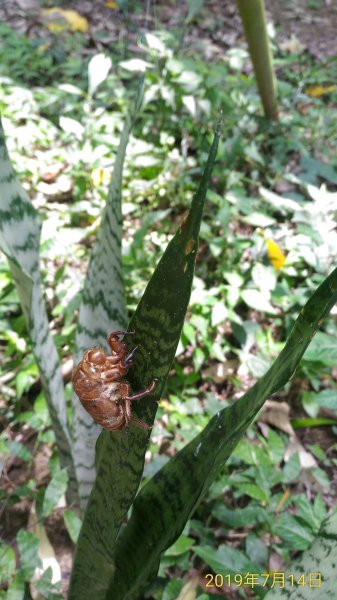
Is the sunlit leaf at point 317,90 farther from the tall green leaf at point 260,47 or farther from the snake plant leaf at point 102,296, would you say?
the snake plant leaf at point 102,296

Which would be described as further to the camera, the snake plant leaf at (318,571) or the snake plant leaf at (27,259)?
the snake plant leaf at (27,259)

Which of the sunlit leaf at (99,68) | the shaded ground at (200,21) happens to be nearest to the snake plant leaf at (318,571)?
the sunlit leaf at (99,68)

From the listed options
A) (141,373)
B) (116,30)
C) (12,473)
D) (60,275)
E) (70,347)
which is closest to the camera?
(141,373)

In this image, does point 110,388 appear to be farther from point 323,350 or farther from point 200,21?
point 200,21

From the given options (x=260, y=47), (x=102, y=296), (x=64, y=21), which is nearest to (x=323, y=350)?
(x=102, y=296)

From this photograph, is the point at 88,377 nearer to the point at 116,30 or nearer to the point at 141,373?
the point at 141,373

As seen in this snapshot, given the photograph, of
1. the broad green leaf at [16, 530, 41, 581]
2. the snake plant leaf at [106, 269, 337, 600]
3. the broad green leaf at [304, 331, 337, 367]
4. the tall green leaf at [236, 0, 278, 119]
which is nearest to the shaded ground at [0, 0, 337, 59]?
the tall green leaf at [236, 0, 278, 119]

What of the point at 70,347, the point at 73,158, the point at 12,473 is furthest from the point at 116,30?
the point at 12,473
